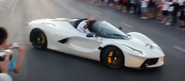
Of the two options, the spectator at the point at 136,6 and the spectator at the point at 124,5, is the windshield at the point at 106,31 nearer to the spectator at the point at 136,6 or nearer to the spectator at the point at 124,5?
the spectator at the point at 136,6

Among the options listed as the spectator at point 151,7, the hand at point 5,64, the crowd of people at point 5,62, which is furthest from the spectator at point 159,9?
the hand at point 5,64

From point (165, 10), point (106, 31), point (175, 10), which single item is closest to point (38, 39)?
point (106, 31)

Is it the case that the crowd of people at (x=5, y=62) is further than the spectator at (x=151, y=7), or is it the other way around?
the spectator at (x=151, y=7)

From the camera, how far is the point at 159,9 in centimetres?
1766

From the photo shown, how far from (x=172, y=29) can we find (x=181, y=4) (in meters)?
1.84

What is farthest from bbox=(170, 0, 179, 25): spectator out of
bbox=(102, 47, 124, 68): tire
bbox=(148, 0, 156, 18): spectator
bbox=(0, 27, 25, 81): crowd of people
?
bbox=(0, 27, 25, 81): crowd of people

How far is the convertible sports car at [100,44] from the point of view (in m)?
6.91

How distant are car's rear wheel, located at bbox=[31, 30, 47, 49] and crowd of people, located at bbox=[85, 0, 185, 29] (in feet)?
29.6

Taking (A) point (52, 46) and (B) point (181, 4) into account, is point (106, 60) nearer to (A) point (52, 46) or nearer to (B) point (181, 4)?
(A) point (52, 46)

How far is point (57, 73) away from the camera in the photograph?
22.4ft

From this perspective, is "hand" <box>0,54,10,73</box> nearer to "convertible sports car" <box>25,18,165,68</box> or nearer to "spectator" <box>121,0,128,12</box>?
"convertible sports car" <box>25,18,165,68</box>

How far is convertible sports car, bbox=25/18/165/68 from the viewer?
272 inches

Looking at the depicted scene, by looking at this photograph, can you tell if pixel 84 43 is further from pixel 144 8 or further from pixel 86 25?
pixel 144 8

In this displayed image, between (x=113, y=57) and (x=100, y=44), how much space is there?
1.80ft
